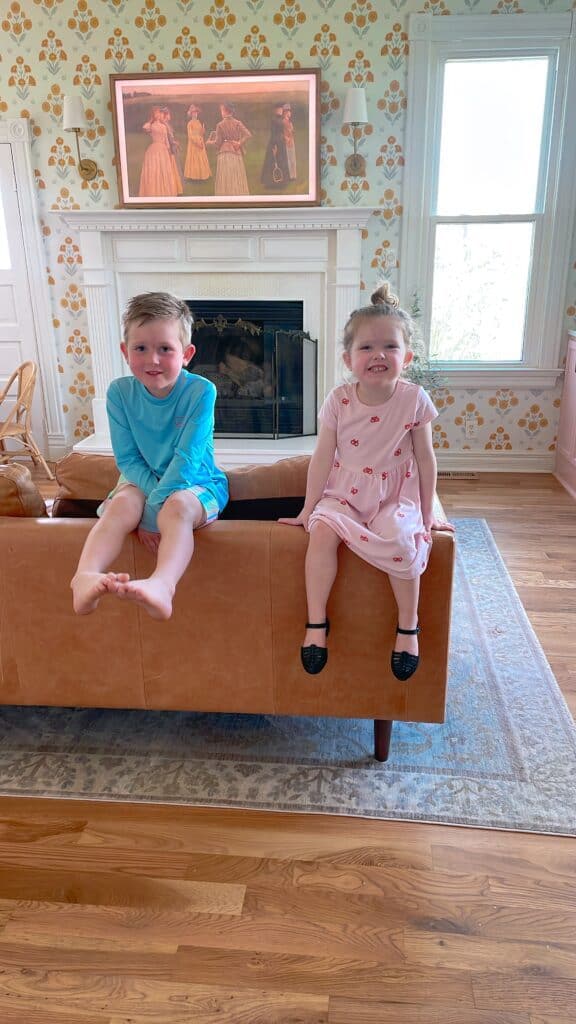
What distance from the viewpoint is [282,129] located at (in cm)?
434

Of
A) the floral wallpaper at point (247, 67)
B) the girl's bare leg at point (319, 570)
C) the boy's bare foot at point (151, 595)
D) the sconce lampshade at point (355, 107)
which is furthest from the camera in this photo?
the floral wallpaper at point (247, 67)

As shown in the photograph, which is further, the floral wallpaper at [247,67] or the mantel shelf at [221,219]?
the mantel shelf at [221,219]

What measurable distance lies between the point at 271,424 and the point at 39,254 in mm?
1908

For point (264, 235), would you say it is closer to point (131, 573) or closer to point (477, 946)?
point (131, 573)

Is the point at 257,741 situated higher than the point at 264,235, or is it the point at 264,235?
the point at 264,235

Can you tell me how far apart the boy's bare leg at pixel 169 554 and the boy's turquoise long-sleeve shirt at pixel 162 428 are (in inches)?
5.6

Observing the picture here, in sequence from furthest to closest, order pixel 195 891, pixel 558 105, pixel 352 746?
pixel 558 105 < pixel 352 746 < pixel 195 891

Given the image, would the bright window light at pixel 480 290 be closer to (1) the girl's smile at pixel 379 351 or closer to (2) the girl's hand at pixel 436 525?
(1) the girl's smile at pixel 379 351

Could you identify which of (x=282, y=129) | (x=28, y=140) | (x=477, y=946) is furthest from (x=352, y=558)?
(x=28, y=140)

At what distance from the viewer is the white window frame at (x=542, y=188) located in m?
4.20

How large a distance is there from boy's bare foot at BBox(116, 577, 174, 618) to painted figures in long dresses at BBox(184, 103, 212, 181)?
3.66 metres

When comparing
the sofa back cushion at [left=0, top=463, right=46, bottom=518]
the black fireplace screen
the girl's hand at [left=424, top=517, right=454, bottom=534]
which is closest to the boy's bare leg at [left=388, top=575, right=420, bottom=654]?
the girl's hand at [left=424, top=517, right=454, bottom=534]

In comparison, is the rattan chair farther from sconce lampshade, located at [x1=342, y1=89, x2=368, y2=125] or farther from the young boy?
the young boy

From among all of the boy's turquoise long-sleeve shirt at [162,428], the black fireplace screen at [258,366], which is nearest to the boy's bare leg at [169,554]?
the boy's turquoise long-sleeve shirt at [162,428]
